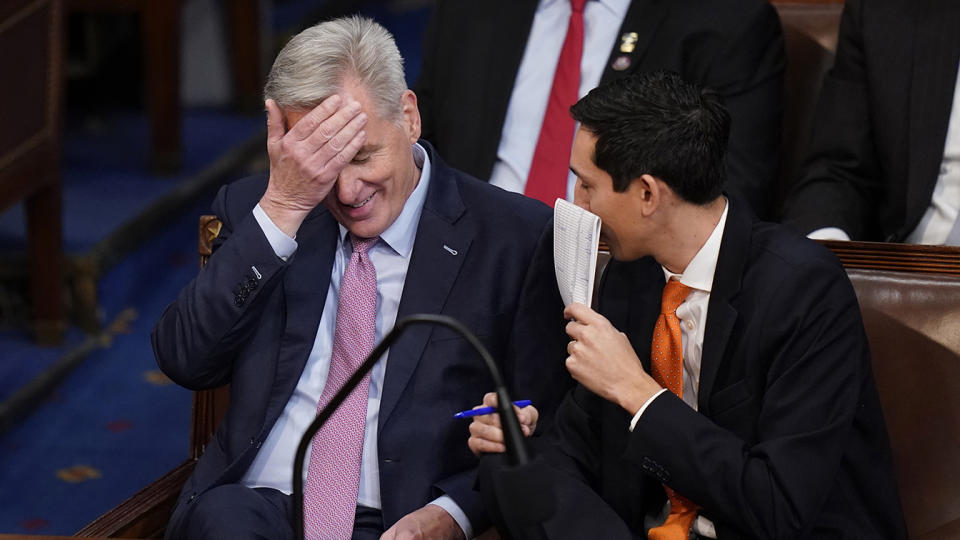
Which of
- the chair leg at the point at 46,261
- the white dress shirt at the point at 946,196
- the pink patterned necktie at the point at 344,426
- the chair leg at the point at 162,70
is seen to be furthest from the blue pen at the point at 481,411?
Result: the chair leg at the point at 162,70

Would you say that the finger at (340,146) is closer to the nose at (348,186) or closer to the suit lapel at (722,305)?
the nose at (348,186)

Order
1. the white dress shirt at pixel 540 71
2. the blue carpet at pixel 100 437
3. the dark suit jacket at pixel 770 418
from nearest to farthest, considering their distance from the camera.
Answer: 1. the dark suit jacket at pixel 770 418
2. the white dress shirt at pixel 540 71
3. the blue carpet at pixel 100 437

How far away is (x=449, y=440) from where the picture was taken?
1.97m

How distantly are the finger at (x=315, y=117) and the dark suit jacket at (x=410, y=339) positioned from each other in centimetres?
16

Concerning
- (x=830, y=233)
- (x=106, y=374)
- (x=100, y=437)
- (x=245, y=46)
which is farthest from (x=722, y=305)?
(x=245, y=46)

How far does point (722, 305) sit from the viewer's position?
70.3 inches

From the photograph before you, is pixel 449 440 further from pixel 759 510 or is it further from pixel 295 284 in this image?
pixel 759 510

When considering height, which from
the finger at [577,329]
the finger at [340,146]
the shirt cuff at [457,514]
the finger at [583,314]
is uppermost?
the finger at [340,146]

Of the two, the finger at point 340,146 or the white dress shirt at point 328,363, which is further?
the white dress shirt at point 328,363

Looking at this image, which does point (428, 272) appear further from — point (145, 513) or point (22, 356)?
point (22, 356)

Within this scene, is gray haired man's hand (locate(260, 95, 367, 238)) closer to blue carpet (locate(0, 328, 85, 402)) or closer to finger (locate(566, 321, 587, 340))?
finger (locate(566, 321, 587, 340))

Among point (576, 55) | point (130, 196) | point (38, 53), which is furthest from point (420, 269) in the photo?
point (130, 196)

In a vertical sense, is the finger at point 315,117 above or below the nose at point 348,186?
above

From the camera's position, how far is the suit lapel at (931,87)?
2559 mm
